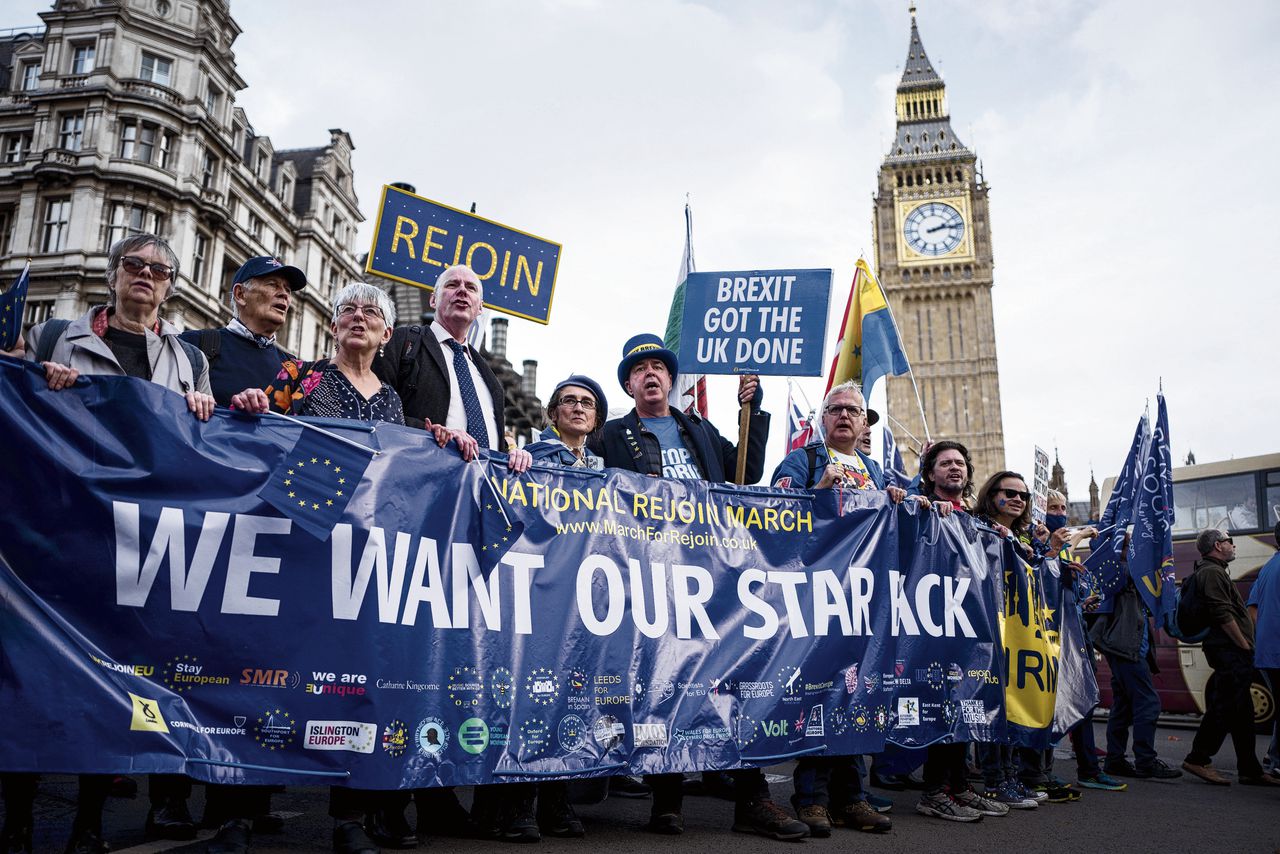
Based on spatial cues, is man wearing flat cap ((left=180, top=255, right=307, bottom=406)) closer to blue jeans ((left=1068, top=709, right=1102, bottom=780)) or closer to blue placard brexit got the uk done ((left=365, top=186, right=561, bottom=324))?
blue placard brexit got the uk done ((left=365, top=186, right=561, bottom=324))

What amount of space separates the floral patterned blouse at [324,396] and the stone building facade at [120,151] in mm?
26903

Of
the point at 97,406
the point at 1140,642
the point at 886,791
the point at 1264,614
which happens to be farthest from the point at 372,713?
the point at 1264,614

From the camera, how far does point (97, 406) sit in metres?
3.23

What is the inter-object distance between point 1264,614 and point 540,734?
6062mm

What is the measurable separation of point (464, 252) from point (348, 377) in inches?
110

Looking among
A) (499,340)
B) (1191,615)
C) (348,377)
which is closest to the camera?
(348,377)

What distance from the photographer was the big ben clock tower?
71250 mm

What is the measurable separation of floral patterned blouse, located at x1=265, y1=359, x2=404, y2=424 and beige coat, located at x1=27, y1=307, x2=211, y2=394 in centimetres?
30

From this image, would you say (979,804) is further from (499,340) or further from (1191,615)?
(499,340)

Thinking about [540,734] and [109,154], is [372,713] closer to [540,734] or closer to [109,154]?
[540,734]

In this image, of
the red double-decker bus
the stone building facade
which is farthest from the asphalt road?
the stone building facade

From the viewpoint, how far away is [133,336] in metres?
3.57

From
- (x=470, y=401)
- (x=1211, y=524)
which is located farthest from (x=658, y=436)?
(x=1211, y=524)

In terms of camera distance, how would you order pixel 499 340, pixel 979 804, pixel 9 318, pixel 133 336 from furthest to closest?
pixel 499 340 < pixel 979 804 < pixel 133 336 < pixel 9 318
